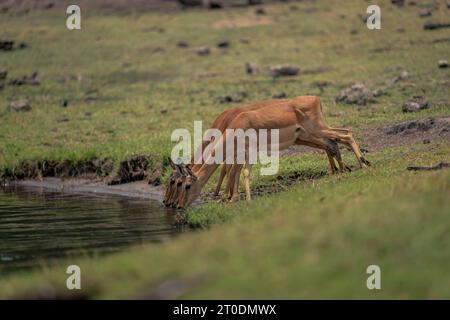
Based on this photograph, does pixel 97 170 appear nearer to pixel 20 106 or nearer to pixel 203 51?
pixel 20 106

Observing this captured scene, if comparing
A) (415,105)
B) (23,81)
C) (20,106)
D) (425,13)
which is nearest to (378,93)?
(415,105)

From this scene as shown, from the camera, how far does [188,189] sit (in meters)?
14.7

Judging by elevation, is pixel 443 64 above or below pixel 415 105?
above

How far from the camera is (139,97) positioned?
25.8 m

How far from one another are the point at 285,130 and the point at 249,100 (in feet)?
27.6

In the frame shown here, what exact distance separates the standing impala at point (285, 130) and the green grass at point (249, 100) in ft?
2.24

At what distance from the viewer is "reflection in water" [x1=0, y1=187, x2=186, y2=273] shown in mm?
12172

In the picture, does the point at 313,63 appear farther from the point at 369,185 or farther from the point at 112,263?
the point at 112,263

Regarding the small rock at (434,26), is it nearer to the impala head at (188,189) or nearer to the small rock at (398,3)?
the small rock at (398,3)

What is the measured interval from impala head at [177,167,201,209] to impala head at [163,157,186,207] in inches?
3.9

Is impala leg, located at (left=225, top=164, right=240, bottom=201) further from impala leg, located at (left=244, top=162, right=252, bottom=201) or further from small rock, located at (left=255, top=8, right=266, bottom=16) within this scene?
small rock, located at (left=255, top=8, right=266, bottom=16)

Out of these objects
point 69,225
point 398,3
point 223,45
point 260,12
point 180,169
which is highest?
point 398,3

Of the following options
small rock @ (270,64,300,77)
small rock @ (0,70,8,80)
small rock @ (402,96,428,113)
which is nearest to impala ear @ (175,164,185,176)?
small rock @ (402,96,428,113)

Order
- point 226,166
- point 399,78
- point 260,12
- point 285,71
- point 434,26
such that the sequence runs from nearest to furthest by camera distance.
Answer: point 226,166 → point 399,78 → point 285,71 → point 434,26 → point 260,12
